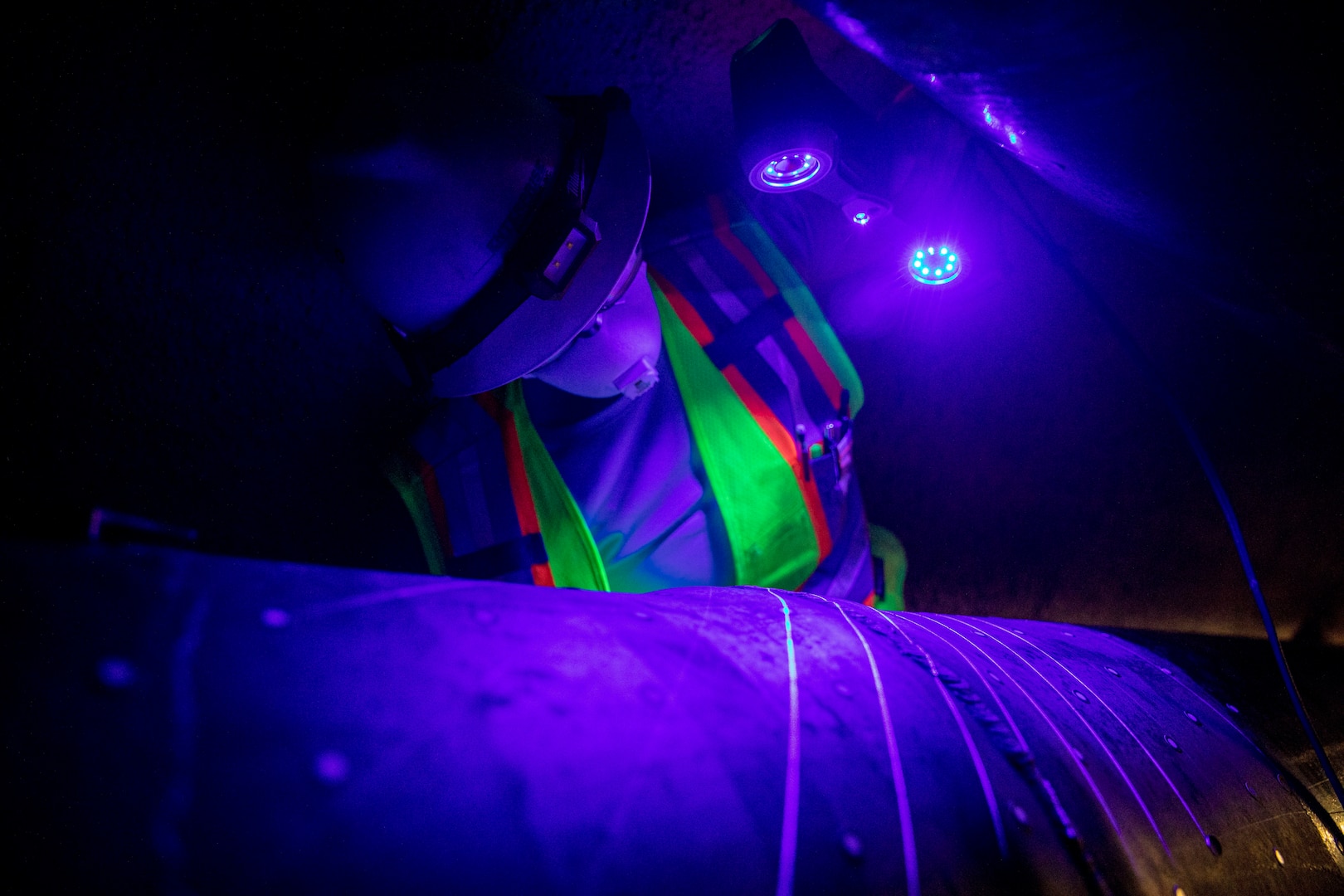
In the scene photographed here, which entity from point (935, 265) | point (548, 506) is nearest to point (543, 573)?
point (548, 506)

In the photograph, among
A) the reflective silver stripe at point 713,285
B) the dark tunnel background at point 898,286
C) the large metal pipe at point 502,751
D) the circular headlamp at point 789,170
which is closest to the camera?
the large metal pipe at point 502,751

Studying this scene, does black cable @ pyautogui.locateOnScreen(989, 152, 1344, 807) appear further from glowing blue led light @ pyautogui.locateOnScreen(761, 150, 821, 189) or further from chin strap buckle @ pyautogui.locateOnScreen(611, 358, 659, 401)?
chin strap buckle @ pyautogui.locateOnScreen(611, 358, 659, 401)

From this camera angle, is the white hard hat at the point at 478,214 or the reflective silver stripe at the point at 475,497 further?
the reflective silver stripe at the point at 475,497

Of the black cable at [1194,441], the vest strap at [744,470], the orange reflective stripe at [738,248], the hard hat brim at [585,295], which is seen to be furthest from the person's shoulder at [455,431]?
the black cable at [1194,441]

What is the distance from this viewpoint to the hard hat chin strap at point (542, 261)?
70cm

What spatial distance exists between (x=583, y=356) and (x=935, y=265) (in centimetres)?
72

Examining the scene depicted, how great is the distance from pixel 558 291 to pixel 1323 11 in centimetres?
67

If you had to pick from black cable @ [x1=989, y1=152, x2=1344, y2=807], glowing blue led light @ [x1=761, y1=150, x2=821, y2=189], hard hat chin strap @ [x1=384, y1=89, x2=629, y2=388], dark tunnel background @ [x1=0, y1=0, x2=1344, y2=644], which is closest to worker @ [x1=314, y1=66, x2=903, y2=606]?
hard hat chin strap @ [x1=384, y1=89, x2=629, y2=388]

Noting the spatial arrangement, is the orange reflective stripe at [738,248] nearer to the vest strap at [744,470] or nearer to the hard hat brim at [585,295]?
the vest strap at [744,470]

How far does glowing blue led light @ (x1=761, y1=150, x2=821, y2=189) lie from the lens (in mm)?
914

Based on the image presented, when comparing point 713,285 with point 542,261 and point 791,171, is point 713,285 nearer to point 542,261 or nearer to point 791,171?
point 791,171

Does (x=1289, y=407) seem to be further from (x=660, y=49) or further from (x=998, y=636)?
(x=660, y=49)

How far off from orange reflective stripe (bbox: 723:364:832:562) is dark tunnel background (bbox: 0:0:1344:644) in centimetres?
44

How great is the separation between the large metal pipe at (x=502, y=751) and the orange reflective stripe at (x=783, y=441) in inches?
25.7
